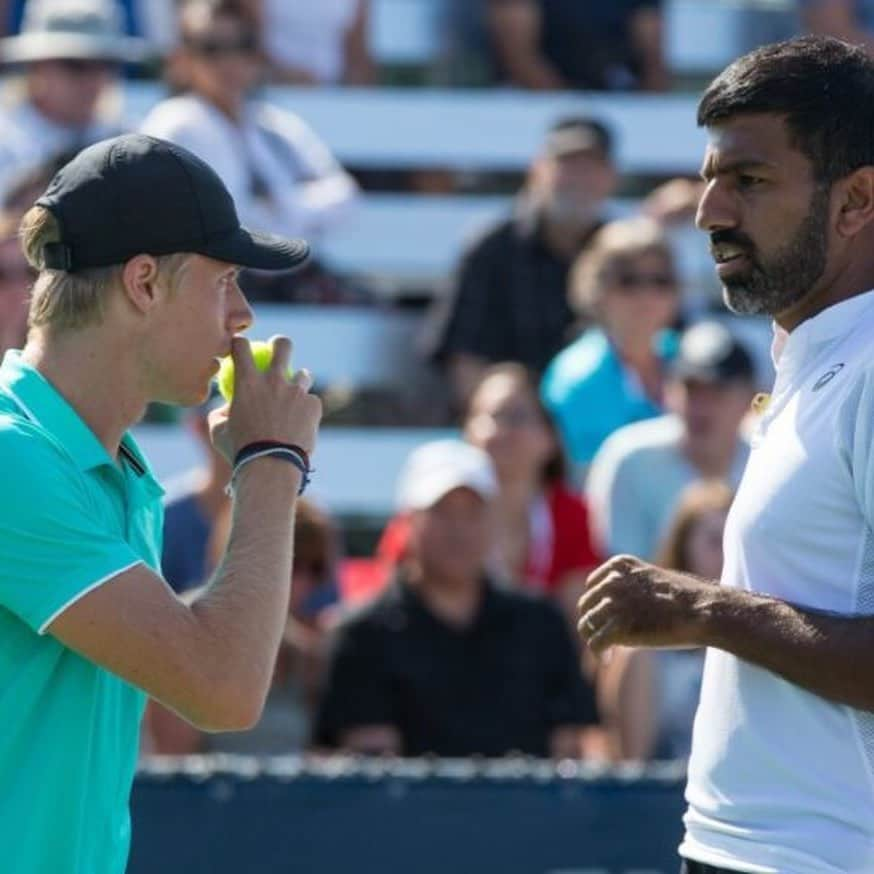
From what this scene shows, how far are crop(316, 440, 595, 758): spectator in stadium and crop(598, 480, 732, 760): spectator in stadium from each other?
0.12 meters

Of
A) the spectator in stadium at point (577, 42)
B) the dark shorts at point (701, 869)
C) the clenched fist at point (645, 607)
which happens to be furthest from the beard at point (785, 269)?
the spectator in stadium at point (577, 42)

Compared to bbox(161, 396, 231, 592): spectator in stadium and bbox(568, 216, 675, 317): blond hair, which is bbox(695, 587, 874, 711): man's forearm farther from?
bbox(568, 216, 675, 317): blond hair

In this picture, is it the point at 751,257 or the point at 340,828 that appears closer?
the point at 751,257

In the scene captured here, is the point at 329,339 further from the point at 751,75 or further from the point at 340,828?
the point at 751,75

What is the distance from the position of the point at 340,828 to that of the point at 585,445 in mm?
2302

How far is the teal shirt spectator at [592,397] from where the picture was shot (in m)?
7.47

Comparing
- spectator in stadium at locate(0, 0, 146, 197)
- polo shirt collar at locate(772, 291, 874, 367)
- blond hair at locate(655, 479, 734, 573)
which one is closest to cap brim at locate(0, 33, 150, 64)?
spectator in stadium at locate(0, 0, 146, 197)

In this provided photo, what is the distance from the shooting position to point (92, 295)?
308 centimetres

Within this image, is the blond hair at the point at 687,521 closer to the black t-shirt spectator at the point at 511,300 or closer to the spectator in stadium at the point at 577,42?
the black t-shirt spectator at the point at 511,300

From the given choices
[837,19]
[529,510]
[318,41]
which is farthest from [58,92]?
[837,19]

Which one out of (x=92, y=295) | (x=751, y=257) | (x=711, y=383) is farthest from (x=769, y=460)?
(x=711, y=383)

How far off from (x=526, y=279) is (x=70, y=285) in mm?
4929

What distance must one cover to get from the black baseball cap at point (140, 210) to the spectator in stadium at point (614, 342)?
4.36 metres

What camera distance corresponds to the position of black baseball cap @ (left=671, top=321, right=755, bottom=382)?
707cm
